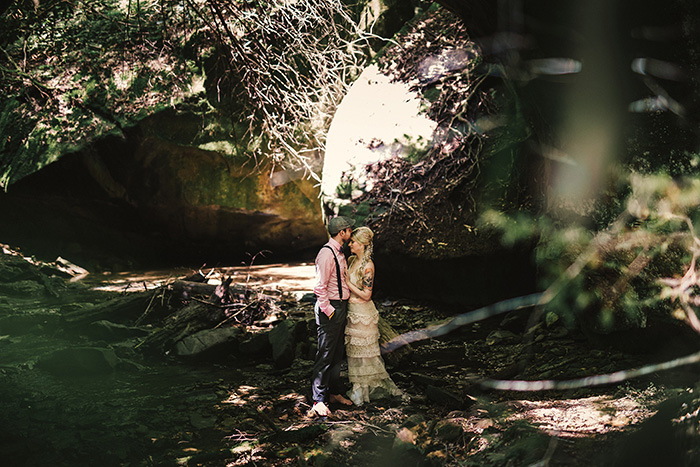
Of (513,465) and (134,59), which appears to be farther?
(134,59)

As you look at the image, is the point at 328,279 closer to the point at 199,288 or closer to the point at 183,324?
the point at 183,324

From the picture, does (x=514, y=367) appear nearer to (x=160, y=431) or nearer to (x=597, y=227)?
(x=597, y=227)

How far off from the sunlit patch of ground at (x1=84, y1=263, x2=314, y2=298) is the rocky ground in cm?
141

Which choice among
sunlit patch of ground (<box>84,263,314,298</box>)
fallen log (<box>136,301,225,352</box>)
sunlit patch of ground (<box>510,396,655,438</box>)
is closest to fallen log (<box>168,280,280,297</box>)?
fallen log (<box>136,301,225,352</box>)

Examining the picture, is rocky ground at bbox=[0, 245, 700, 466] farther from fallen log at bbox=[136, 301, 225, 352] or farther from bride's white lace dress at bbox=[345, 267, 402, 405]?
bride's white lace dress at bbox=[345, 267, 402, 405]

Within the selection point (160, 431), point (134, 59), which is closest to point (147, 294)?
point (160, 431)

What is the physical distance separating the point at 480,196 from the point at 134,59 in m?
7.06

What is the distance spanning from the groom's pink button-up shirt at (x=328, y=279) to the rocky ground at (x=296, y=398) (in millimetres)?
919

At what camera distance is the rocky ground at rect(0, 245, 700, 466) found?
10.4 ft

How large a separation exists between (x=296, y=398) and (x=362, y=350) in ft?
2.45

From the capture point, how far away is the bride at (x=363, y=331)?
4.48m

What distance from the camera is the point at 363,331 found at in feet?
14.8

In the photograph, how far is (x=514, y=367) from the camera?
4.79 metres

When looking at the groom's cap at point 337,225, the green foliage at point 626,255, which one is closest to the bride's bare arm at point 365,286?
the groom's cap at point 337,225
